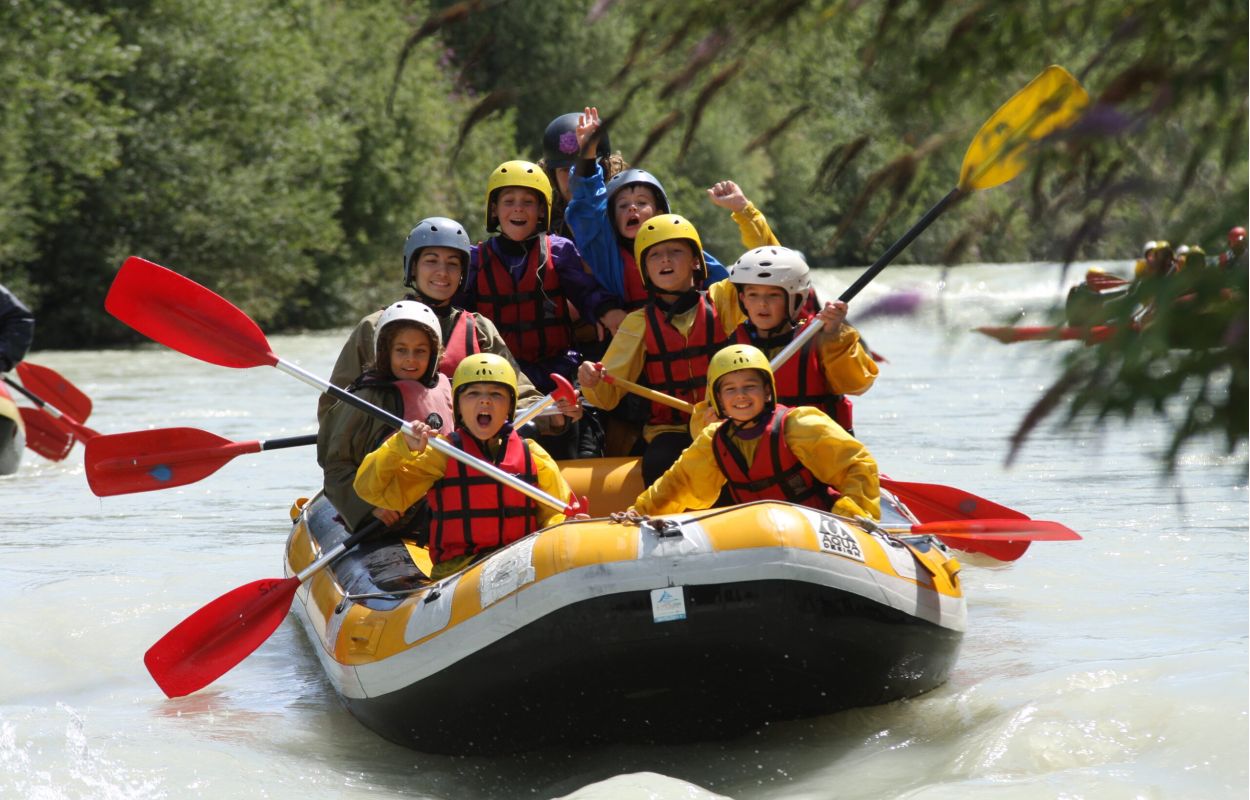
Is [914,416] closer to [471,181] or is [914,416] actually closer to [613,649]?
[613,649]

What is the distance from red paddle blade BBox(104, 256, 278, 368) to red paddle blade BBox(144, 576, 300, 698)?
790 millimetres

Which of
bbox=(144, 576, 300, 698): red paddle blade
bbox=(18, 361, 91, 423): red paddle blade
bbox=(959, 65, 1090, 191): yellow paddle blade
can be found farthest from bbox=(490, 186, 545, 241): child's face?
bbox=(18, 361, 91, 423): red paddle blade

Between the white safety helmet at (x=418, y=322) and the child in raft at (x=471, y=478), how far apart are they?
36 cm

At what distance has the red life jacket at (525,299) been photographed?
552 cm

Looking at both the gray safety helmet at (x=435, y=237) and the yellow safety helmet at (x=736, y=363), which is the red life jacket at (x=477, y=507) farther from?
the gray safety helmet at (x=435, y=237)

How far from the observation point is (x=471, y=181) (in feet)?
76.8

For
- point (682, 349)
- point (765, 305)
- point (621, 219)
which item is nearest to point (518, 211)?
point (621, 219)

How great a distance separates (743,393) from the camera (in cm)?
411

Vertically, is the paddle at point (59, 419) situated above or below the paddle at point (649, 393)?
below

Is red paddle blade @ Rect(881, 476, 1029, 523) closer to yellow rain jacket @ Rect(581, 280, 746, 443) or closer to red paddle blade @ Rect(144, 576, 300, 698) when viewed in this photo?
yellow rain jacket @ Rect(581, 280, 746, 443)

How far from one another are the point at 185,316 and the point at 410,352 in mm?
972

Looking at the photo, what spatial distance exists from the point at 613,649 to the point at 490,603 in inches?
12.1

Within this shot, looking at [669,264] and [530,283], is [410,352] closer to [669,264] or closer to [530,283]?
[669,264]

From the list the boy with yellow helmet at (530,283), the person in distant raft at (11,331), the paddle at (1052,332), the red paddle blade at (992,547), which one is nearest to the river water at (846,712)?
the paddle at (1052,332)
